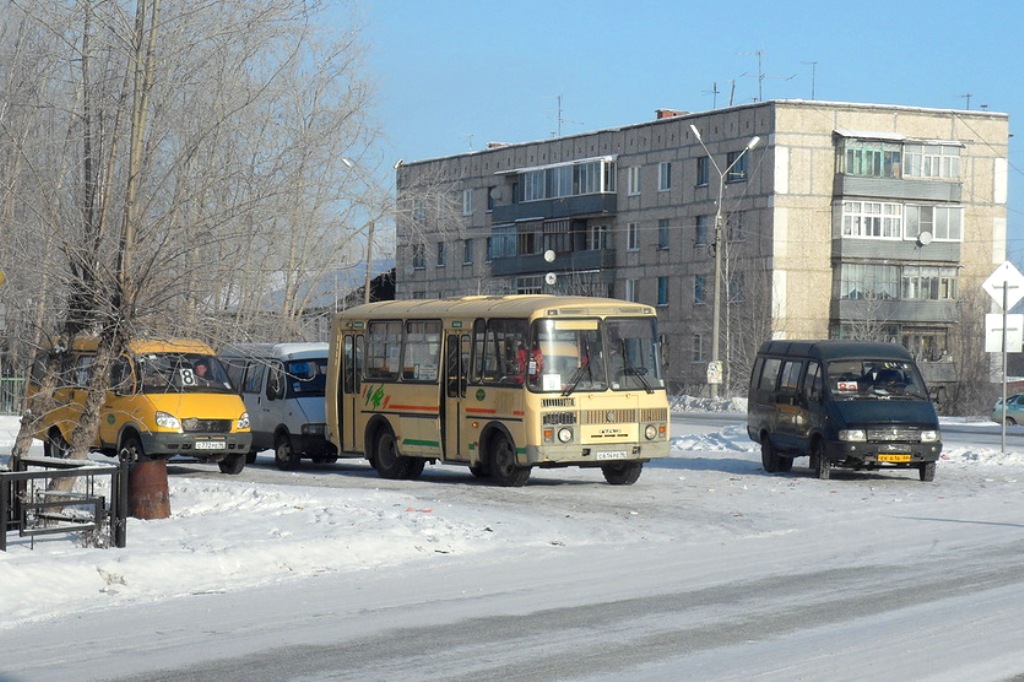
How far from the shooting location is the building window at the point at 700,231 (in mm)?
77500

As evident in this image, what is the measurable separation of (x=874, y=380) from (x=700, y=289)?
54.1 m

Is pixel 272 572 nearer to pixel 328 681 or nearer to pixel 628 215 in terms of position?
pixel 328 681

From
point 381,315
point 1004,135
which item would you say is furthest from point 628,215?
point 381,315

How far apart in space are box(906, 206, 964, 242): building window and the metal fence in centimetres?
4565

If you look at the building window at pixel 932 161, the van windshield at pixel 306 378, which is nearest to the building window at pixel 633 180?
the building window at pixel 932 161

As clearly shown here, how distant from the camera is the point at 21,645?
1018cm

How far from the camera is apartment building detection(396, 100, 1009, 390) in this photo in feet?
240

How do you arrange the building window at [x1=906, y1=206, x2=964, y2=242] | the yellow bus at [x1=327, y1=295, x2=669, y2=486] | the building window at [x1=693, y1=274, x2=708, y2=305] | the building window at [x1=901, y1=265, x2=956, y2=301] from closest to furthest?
the yellow bus at [x1=327, y1=295, x2=669, y2=486], the building window at [x1=906, y1=206, x2=964, y2=242], the building window at [x1=901, y1=265, x2=956, y2=301], the building window at [x1=693, y1=274, x2=708, y2=305]

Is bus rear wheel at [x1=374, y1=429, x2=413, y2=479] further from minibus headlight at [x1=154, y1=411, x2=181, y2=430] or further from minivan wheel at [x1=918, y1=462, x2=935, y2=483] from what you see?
minivan wheel at [x1=918, y1=462, x2=935, y2=483]

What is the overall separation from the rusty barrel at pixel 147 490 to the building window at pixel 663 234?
63868mm

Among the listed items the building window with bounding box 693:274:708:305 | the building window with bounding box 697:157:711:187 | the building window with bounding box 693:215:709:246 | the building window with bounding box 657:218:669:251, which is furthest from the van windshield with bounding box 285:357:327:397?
the building window with bounding box 657:218:669:251

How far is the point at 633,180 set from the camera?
8125 cm

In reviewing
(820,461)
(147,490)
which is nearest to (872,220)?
(820,461)

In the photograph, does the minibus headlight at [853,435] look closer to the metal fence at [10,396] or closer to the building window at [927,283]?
the metal fence at [10,396]
